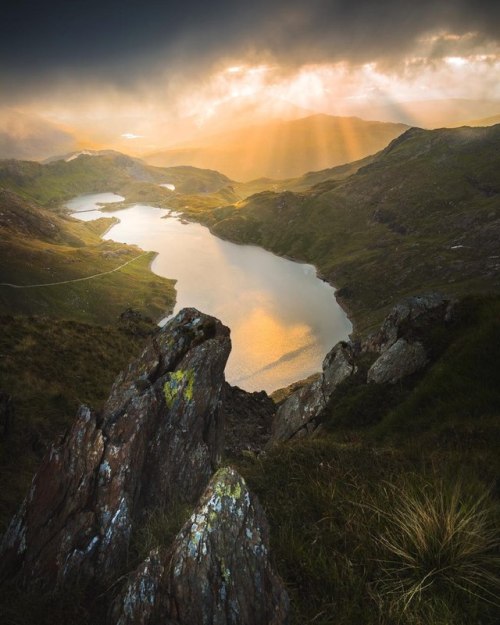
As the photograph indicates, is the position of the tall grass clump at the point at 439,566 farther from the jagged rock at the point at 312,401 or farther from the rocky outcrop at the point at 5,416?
the rocky outcrop at the point at 5,416

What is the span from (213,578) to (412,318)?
24.7 m

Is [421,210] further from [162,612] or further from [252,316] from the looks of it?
[162,612]

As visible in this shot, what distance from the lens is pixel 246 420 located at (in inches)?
1464

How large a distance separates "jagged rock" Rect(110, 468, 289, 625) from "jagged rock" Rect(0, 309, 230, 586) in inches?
106

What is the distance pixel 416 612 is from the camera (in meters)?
6.18

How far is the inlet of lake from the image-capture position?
87062 mm

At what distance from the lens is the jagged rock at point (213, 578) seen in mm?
7000

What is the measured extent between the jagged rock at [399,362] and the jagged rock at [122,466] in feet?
37.8

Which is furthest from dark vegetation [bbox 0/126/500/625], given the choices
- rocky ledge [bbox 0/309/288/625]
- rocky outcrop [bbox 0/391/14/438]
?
rocky ledge [bbox 0/309/288/625]

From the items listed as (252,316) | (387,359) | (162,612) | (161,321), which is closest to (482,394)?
(387,359)

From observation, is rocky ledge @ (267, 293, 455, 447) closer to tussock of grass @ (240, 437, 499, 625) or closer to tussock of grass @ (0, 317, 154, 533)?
tussock of grass @ (240, 437, 499, 625)

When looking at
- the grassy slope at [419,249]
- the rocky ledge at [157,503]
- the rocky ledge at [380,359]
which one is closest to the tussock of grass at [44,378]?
the rocky ledge at [157,503]

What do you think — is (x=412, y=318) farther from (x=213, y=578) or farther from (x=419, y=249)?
(x=419, y=249)

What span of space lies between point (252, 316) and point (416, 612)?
110660 millimetres
